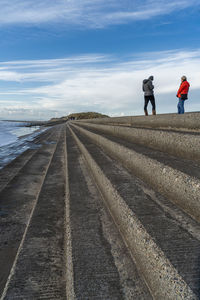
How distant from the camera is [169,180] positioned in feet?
6.55

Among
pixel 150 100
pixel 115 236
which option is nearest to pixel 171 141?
pixel 115 236

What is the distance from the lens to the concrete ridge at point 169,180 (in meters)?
1.62

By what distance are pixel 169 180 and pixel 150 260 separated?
934 millimetres

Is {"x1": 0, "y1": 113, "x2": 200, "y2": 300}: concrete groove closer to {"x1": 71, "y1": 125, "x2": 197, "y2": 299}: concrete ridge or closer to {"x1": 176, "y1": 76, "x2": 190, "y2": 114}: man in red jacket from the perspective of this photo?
{"x1": 71, "y1": 125, "x2": 197, "y2": 299}: concrete ridge

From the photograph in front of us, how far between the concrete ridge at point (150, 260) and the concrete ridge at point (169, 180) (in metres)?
0.48

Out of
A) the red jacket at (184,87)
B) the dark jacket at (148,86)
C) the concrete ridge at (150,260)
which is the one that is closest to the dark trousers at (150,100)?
the dark jacket at (148,86)

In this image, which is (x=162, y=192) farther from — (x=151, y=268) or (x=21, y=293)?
(x=21, y=293)

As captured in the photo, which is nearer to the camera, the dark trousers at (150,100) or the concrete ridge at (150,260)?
the concrete ridge at (150,260)

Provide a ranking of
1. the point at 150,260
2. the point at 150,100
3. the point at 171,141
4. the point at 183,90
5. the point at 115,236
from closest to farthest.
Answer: the point at 150,260 < the point at 115,236 < the point at 171,141 < the point at 183,90 < the point at 150,100

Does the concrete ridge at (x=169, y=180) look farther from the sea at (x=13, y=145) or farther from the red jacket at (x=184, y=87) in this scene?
Answer: the red jacket at (x=184, y=87)

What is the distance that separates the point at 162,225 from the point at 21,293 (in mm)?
1031

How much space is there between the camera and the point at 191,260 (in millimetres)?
1100

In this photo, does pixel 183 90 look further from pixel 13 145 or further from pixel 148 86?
pixel 13 145

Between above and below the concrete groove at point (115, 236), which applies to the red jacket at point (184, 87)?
above
